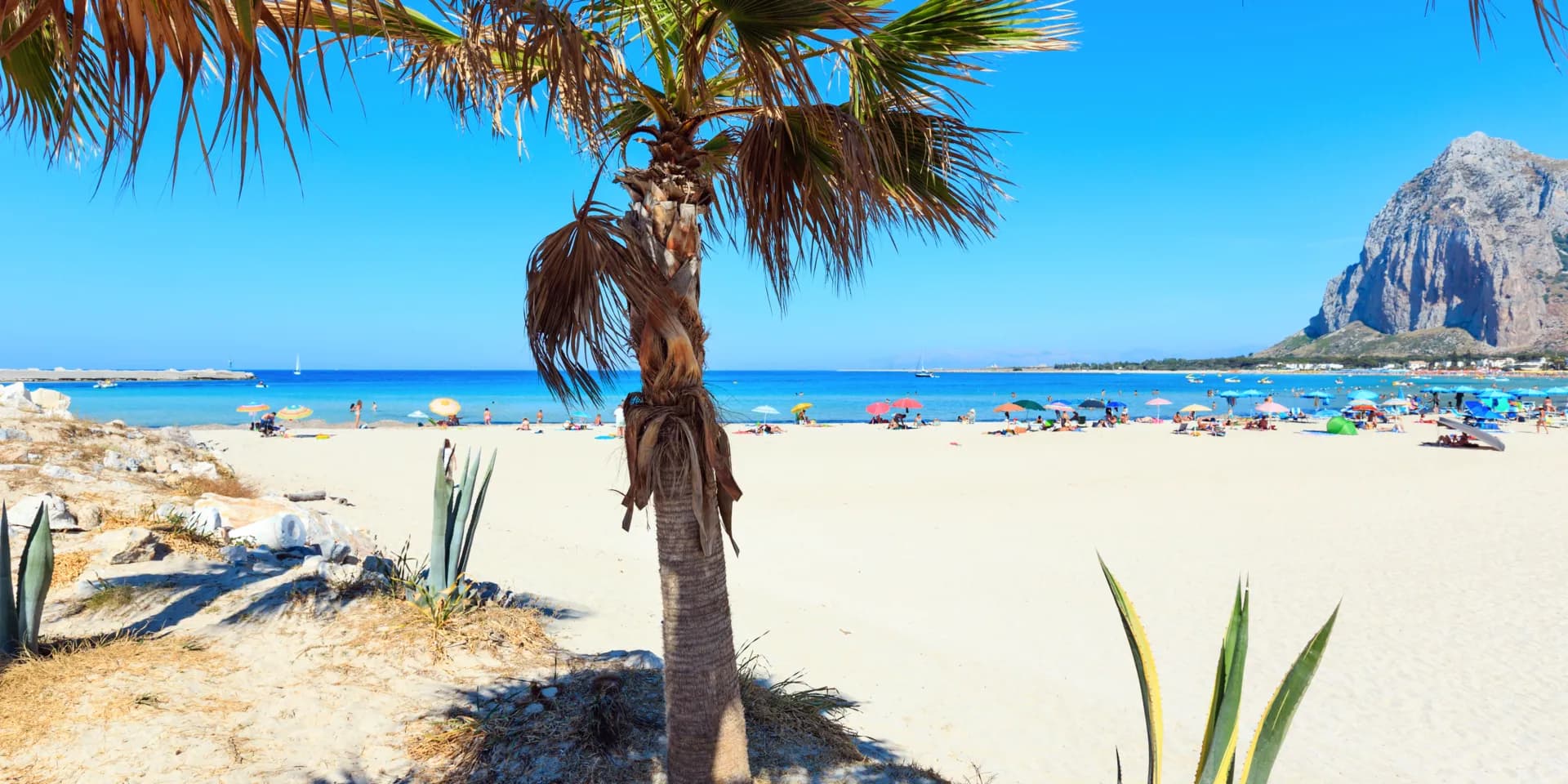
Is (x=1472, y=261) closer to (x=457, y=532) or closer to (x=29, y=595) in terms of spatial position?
(x=457, y=532)

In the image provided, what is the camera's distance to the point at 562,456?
19484 millimetres

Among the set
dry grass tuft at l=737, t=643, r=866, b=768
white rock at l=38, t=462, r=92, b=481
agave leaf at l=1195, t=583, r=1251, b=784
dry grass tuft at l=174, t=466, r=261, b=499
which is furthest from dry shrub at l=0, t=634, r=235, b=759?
white rock at l=38, t=462, r=92, b=481

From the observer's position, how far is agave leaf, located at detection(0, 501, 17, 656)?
3.24 metres

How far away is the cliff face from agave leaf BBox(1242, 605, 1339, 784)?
160m

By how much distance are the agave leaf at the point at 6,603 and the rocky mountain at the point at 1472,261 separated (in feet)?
529

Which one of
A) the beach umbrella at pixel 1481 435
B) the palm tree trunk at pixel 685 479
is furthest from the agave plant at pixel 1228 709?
the beach umbrella at pixel 1481 435

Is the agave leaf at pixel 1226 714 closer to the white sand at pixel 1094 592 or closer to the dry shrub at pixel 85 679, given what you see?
the white sand at pixel 1094 592

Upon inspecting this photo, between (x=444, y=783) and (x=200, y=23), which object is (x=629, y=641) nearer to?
(x=444, y=783)

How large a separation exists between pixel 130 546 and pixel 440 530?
244 cm

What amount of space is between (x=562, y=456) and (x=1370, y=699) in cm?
1776

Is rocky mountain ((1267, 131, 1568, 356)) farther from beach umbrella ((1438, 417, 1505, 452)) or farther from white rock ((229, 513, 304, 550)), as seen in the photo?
white rock ((229, 513, 304, 550))

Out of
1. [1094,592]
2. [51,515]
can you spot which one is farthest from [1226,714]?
[51,515]

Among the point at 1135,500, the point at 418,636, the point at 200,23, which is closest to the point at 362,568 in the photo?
the point at 418,636

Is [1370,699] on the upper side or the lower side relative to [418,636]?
lower
